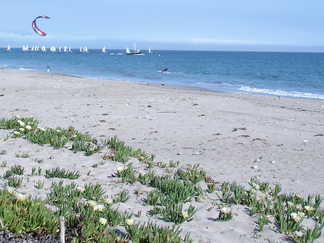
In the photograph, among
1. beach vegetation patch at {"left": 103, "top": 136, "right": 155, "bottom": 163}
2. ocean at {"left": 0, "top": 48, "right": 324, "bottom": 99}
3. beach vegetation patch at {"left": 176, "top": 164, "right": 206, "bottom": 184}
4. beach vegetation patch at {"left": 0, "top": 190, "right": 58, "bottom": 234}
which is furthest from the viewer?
ocean at {"left": 0, "top": 48, "right": 324, "bottom": 99}

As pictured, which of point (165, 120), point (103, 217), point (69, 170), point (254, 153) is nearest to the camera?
point (103, 217)

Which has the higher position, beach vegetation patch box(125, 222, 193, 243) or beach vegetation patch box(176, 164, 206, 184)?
beach vegetation patch box(125, 222, 193, 243)

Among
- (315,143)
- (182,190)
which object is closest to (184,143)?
(315,143)

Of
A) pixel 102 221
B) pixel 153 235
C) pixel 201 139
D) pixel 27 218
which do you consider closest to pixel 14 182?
pixel 27 218

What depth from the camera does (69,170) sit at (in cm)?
566

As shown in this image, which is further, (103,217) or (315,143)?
(315,143)

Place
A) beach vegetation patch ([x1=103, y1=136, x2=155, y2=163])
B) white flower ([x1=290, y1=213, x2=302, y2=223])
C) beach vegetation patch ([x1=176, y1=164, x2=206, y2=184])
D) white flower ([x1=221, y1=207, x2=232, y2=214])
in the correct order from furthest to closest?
1. beach vegetation patch ([x1=103, y1=136, x2=155, y2=163])
2. beach vegetation patch ([x1=176, y1=164, x2=206, y2=184])
3. white flower ([x1=221, y1=207, x2=232, y2=214])
4. white flower ([x1=290, y1=213, x2=302, y2=223])

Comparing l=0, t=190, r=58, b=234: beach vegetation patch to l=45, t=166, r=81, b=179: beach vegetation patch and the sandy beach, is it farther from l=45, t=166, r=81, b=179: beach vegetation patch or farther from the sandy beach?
l=45, t=166, r=81, b=179: beach vegetation patch

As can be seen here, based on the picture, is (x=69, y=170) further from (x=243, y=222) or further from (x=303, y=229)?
(x=303, y=229)

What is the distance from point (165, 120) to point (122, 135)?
2.05 metres

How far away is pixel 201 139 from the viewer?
8625 mm

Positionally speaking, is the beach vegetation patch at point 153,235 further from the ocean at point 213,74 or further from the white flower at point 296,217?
the ocean at point 213,74

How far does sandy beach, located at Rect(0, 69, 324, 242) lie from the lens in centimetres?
489

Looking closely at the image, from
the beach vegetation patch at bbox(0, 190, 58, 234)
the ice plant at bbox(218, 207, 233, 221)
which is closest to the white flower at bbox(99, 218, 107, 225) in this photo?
the beach vegetation patch at bbox(0, 190, 58, 234)
